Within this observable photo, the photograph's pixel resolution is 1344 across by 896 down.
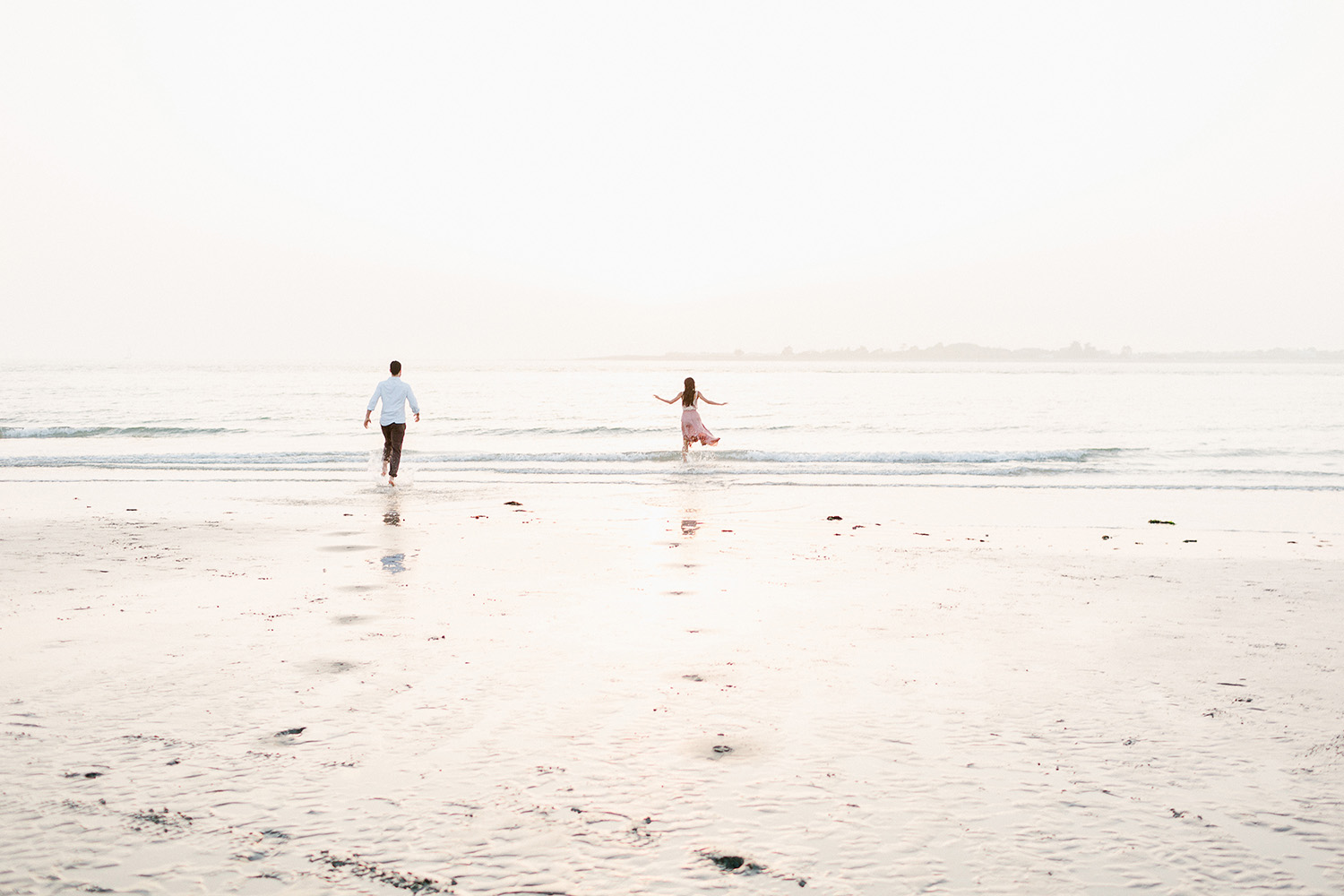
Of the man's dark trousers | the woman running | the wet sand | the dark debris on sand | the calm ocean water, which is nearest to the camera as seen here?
the dark debris on sand

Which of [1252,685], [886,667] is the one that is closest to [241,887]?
[886,667]

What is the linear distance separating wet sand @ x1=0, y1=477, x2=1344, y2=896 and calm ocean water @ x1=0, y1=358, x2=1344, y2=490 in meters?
11.5

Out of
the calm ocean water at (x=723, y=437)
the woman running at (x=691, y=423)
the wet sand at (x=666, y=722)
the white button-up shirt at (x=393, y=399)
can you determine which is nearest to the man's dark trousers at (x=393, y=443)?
the white button-up shirt at (x=393, y=399)

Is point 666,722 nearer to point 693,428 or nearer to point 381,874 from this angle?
point 381,874

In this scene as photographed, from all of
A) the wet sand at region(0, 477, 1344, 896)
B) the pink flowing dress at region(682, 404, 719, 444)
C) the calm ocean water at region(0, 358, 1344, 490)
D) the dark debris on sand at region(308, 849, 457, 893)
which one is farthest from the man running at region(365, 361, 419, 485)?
the dark debris on sand at region(308, 849, 457, 893)

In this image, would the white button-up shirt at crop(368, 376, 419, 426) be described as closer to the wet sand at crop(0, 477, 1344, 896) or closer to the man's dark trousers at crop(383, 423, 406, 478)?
the man's dark trousers at crop(383, 423, 406, 478)

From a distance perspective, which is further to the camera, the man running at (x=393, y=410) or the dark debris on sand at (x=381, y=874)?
the man running at (x=393, y=410)

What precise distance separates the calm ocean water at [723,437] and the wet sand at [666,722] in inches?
451

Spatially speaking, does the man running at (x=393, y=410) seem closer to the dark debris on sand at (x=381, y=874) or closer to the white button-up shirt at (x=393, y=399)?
the white button-up shirt at (x=393, y=399)

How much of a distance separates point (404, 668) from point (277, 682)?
2.42 feet

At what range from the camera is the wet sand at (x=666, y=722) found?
3.31m

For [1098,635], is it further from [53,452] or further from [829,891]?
[53,452]

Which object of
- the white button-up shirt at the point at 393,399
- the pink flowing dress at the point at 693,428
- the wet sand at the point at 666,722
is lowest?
the wet sand at the point at 666,722

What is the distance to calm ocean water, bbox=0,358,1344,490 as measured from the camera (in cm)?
2250
